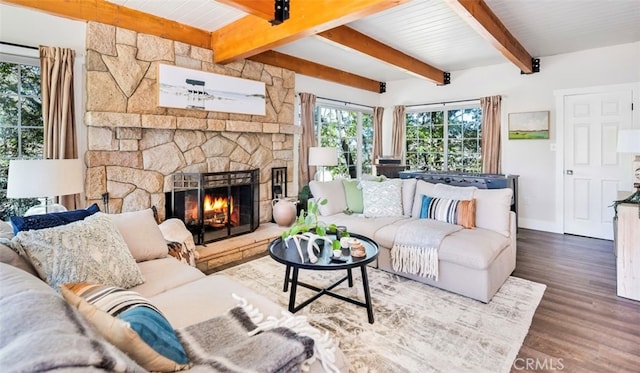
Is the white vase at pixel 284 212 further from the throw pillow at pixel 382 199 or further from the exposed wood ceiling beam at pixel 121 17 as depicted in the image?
the exposed wood ceiling beam at pixel 121 17

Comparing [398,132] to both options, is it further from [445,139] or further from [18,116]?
[18,116]

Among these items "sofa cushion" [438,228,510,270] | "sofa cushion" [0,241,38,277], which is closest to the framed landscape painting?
"sofa cushion" [438,228,510,270]

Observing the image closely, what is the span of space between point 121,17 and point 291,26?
169 centimetres

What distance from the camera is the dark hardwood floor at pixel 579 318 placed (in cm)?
188

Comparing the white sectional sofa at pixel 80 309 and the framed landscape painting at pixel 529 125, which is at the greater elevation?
the framed landscape painting at pixel 529 125

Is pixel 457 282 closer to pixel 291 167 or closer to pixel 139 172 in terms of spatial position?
pixel 291 167

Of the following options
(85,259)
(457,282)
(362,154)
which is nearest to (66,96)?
(85,259)

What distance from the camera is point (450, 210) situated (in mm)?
3295

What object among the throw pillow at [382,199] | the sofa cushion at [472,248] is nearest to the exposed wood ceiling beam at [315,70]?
the throw pillow at [382,199]

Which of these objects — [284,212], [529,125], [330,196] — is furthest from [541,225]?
[284,212]

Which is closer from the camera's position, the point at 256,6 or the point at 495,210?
the point at 256,6

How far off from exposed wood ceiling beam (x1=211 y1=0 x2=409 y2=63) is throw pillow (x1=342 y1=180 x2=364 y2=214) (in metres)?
1.85

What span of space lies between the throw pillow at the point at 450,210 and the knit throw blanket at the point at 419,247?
10cm

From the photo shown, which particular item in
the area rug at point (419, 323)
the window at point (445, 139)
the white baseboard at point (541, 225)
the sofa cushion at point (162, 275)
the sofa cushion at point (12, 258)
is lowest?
the area rug at point (419, 323)
